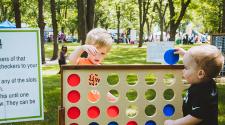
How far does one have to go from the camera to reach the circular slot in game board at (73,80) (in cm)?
360

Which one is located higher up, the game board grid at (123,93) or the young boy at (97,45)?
the young boy at (97,45)

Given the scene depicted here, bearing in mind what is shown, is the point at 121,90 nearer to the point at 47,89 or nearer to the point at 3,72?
the point at 3,72

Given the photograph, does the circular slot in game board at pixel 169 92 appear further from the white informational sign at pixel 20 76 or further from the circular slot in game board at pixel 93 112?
the white informational sign at pixel 20 76

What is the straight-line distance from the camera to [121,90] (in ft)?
12.4

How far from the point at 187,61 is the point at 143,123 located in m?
0.76

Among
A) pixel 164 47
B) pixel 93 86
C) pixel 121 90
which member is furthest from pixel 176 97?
pixel 164 47

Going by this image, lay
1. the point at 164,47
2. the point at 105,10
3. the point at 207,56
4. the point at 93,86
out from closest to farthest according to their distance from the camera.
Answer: the point at 207,56 < the point at 93,86 < the point at 164,47 < the point at 105,10

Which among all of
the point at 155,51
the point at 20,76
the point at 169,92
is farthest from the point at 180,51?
the point at 155,51

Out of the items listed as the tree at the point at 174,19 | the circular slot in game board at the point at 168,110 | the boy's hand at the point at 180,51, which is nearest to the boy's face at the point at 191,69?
the boy's hand at the point at 180,51

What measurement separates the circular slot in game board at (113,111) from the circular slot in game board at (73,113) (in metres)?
0.26

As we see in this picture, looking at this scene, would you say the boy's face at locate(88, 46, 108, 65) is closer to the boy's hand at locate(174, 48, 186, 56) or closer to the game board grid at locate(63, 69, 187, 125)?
the game board grid at locate(63, 69, 187, 125)

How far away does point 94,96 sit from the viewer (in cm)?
379

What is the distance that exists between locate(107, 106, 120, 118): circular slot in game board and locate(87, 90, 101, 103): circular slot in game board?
0.13 metres

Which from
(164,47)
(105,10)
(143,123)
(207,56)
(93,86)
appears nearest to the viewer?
(207,56)
